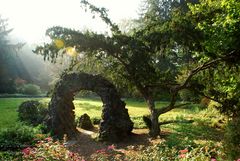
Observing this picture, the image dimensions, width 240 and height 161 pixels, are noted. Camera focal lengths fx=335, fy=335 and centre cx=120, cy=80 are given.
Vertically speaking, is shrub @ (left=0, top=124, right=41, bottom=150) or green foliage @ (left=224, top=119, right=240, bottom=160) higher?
green foliage @ (left=224, top=119, right=240, bottom=160)

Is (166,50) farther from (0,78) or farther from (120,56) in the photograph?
(0,78)

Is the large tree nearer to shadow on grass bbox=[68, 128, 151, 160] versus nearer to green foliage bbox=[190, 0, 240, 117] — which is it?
green foliage bbox=[190, 0, 240, 117]

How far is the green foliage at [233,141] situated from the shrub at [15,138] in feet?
30.0

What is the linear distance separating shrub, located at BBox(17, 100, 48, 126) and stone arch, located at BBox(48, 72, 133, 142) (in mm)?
3475

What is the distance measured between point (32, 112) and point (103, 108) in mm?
8224

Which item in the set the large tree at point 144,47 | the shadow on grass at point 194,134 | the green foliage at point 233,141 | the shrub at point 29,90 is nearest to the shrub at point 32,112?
the large tree at point 144,47

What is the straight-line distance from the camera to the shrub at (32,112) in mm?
22125

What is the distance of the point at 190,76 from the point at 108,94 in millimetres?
4347

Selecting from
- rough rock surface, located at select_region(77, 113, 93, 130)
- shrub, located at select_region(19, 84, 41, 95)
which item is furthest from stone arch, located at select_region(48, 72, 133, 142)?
shrub, located at select_region(19, 84, 41, 95)

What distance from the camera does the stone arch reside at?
56.3 ft

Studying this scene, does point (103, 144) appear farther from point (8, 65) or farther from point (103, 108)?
point (8, 65)

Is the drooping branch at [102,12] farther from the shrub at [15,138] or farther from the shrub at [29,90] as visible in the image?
the shrub at [29,90]

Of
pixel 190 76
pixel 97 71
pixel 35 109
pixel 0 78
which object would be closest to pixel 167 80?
pixel 190 76

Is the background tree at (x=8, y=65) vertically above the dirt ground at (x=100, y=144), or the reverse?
the background tree at (x=8, y=65)
